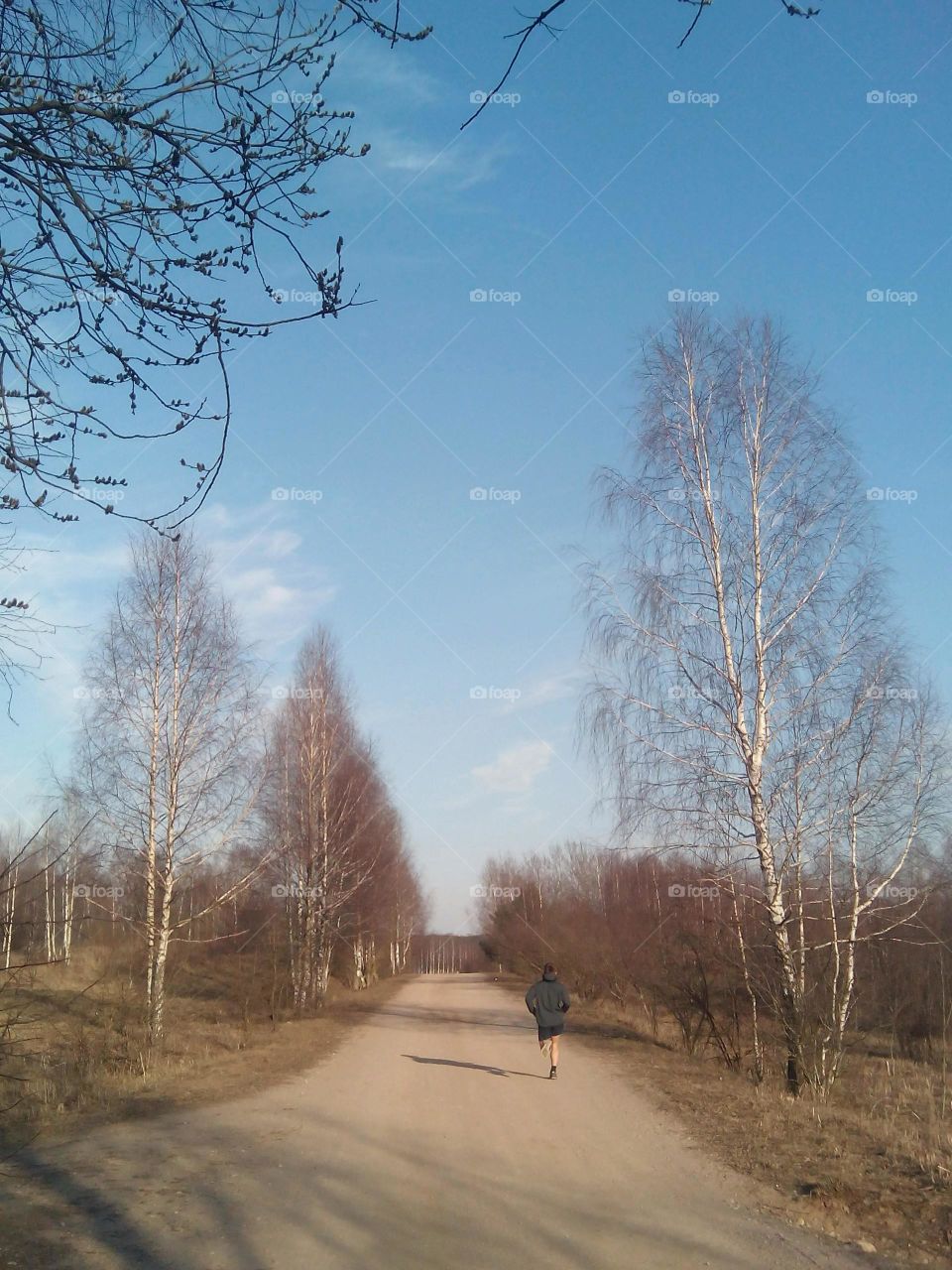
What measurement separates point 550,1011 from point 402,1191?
707cm

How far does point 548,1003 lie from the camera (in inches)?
551

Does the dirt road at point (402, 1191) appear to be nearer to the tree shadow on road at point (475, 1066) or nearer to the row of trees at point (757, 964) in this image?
the tree shadow on road at point (475, 1066)

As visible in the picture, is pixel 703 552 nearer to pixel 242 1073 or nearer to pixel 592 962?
pixel 242 1073

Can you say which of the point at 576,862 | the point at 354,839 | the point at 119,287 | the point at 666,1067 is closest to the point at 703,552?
the point at 666,1067

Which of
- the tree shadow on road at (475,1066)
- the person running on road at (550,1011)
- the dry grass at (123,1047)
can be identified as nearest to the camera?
the dry grass at (123,1047)

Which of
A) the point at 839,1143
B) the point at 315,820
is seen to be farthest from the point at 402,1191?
the point at 315,820

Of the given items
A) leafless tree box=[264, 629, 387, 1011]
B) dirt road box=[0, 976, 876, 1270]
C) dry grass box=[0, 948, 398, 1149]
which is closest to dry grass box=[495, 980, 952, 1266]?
dirt road box=[0, 976, 876, 1270]

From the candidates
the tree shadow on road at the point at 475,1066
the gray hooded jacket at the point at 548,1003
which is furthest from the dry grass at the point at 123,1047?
the gray hooded jacket at the point at 548,1003

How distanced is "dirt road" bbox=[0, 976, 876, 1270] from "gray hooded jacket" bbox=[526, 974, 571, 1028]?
1.72 metres

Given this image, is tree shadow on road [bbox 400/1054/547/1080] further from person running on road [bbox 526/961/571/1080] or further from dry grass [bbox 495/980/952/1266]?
dry grass [bbox 495/980/952/1266]

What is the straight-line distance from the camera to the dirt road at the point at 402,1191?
5766 millimetres

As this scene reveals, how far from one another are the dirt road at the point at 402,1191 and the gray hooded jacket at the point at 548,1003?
1717 millimetres

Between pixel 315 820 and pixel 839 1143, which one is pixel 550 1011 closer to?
pixel 839 1143

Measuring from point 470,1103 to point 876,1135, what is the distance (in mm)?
4394
